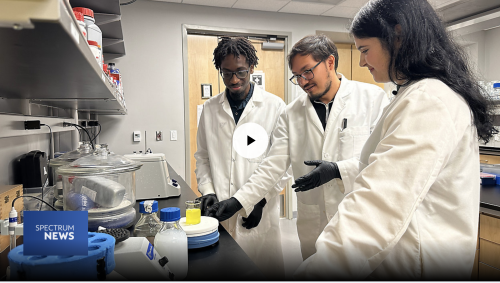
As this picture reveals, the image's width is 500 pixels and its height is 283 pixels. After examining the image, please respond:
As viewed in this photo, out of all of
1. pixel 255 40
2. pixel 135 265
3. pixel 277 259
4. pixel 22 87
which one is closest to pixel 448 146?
pixel 135 265

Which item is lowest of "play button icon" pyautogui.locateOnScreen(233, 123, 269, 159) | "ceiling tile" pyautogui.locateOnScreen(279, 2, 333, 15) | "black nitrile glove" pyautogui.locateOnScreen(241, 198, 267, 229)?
"black nitrile glove" pyautogui.locateOnScreen(241, 198, 267, 229)

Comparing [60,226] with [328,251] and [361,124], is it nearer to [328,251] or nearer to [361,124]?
[328,251]

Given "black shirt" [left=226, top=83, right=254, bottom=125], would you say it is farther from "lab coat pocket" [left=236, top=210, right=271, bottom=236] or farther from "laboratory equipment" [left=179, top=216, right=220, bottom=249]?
"laboratory equipment" [left=179, top=216, right=220, bottom=249]

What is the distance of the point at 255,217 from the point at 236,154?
391 mm

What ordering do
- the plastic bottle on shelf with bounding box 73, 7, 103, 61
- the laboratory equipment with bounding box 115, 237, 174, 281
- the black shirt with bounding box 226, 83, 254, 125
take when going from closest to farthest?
the laboratory equipment with bounding box 115, 237, 174, 281, the plastic bottle on shelf with bounding box 73, 7, 103, 61, the black shirt with bounding box 226, 83, 254, 125

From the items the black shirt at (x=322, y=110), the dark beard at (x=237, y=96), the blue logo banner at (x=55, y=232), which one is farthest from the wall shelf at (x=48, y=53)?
the black shirt at (x=322, y=110)

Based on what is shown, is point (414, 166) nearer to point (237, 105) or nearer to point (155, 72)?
point (237, 105)

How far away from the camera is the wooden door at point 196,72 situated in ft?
12.4

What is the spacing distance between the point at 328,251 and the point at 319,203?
38.2 inches

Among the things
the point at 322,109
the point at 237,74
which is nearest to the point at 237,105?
the point at 237,74

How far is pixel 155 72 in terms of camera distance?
3516 millimetres

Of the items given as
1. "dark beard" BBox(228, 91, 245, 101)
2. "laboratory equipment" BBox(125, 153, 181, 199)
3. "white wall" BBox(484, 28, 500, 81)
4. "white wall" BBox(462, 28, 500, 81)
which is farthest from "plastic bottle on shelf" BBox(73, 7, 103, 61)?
"white wall" BBox(484, 28, 500, 81)

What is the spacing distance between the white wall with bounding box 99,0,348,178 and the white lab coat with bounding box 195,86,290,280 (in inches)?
65.0

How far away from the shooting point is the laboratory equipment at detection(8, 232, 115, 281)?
0.49 metres
